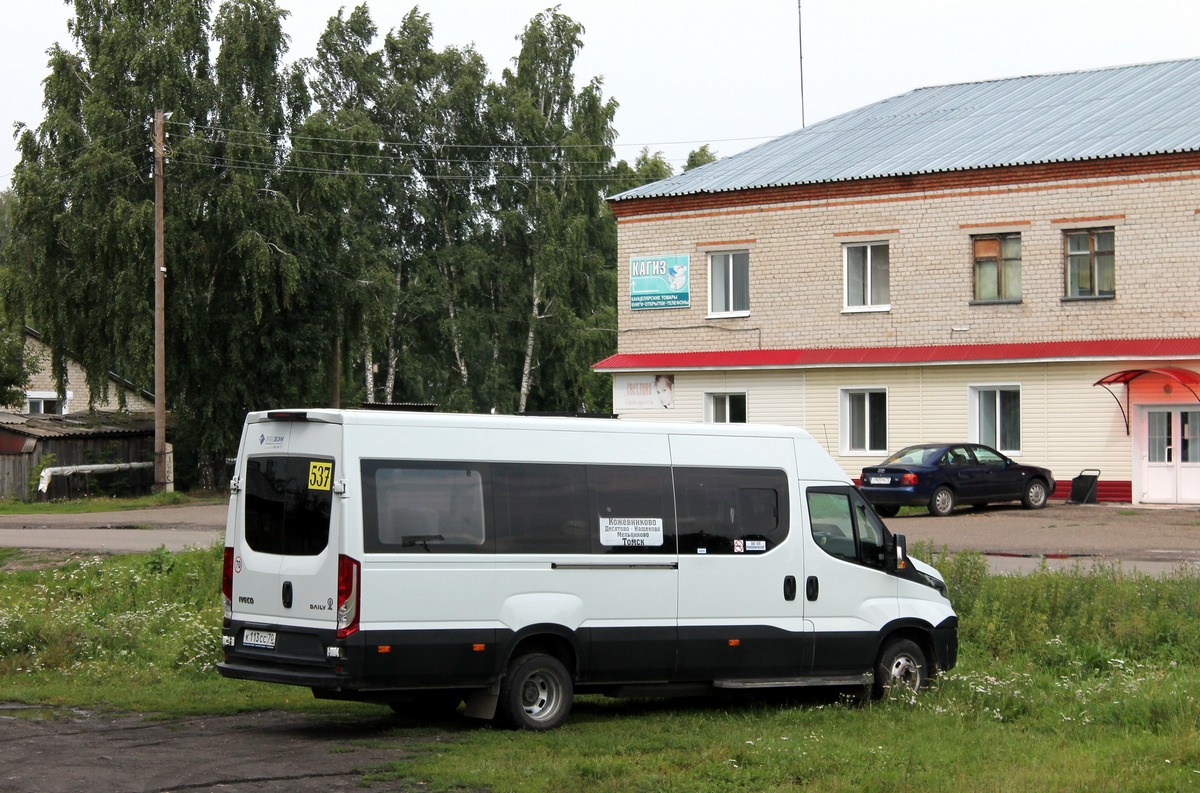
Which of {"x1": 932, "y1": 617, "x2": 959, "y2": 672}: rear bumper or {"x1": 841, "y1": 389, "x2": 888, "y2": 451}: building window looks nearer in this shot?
{"x1": 932, "y1": 617, "x2": 959, "y2": 672}: rear bumper

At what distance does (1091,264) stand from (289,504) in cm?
2684

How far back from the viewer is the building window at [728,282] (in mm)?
37562

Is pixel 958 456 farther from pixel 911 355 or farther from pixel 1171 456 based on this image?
pixel 1171 456

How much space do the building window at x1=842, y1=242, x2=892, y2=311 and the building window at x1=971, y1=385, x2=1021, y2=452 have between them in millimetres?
3344

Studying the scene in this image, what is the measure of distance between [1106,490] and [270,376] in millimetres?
24041

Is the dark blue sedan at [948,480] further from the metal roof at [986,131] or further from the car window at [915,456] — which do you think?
the metal roof at [986,131]

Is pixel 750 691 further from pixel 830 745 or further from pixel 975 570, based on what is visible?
pixel 975 570

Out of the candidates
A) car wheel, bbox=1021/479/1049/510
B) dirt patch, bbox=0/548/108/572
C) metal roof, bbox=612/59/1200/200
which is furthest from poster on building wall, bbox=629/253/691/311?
dirt patch, bbox=0/548/108/572

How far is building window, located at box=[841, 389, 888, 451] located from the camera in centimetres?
3556

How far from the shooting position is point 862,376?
116 ft

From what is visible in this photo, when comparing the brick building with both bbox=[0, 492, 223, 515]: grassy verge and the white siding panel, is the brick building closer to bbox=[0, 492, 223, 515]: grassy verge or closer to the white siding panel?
the white siding panel

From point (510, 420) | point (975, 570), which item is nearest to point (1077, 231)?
point (975, 570)

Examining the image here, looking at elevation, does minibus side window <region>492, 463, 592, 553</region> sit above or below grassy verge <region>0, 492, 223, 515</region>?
above

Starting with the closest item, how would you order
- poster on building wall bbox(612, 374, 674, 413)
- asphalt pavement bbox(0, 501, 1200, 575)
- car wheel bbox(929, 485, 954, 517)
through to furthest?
asphalt pavement bbox(0, 501, 1200, 575) → car wheel bbox(929, 485, 954, 517) → poster on building wall bbox(612, 374, 674, 413)
